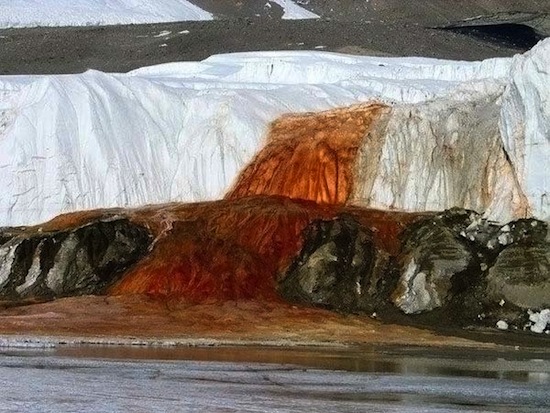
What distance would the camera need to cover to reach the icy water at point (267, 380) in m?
20.7

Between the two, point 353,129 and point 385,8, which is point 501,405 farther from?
point 385,8

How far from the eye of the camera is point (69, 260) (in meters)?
40.4

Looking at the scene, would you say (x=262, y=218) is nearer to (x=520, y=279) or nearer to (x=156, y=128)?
(x=520, y=279)

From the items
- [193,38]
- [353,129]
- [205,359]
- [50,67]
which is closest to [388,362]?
[205,359]

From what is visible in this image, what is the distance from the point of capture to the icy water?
20.7 m

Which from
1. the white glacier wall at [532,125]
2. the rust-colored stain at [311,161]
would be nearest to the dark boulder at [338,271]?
the rust-colored stain at [311,161]

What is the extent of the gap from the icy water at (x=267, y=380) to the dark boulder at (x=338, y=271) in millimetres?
7352

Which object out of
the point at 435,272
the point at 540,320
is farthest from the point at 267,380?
the point at 435,272

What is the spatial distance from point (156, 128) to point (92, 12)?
4807 cm

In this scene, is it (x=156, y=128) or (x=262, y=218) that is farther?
(x=156, y=128)

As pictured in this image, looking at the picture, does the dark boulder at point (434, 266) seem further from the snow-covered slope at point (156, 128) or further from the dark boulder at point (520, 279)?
the snow-covered slope at point (156, 128)

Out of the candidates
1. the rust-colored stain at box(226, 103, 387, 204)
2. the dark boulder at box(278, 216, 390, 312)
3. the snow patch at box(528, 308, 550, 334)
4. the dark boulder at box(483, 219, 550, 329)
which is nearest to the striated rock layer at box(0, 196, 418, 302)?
the dark boulder at box(278, 216, 390, 312)

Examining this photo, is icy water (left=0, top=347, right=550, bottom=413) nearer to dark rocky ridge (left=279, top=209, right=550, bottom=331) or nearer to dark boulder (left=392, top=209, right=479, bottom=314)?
dark rocky ridge (left=279, top=209, right=550, bottom=331)

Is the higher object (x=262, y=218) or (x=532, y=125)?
(x=532, y=125)
